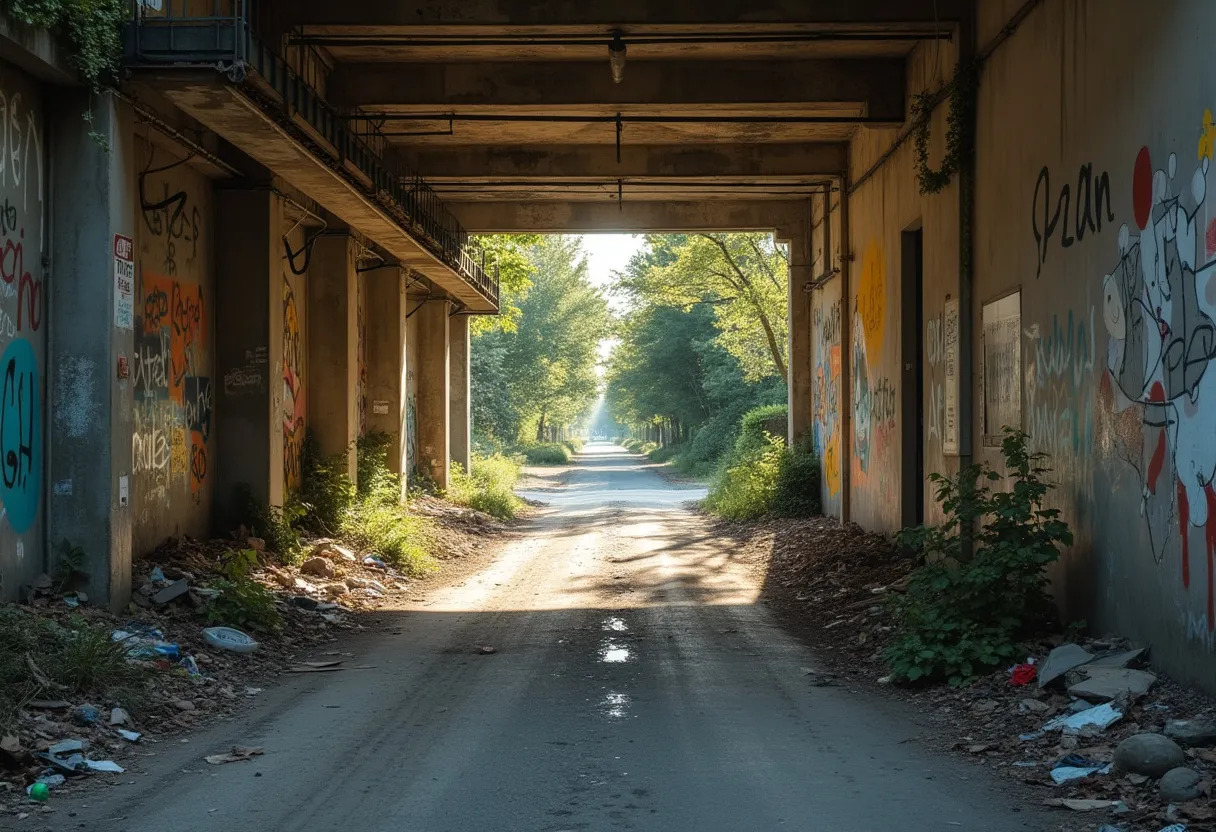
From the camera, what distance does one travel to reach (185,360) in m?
13.5

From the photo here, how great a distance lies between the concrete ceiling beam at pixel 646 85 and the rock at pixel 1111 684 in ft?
31.7

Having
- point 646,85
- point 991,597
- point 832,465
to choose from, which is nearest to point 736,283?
point 832,465

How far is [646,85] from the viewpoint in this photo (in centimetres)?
1591

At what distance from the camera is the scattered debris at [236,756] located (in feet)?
23.0

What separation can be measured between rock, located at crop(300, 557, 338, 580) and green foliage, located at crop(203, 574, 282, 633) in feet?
8.93

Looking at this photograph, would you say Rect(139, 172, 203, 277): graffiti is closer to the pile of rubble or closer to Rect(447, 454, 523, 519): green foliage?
the pile of rubble

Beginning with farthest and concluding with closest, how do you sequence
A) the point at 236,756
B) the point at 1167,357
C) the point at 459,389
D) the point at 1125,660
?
1. the point at 459,389
2. the point at 1125,660
3. the point at 1167,357
4. the point at 236,756

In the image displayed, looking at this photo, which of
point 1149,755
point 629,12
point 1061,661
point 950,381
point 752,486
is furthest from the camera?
point 752,486

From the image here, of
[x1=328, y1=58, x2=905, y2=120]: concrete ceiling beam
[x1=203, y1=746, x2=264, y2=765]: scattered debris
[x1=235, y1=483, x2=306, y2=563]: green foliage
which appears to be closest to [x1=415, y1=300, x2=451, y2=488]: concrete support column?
[x1=328, y1=58, x2=905, y2=120]: concrete ceiling beam

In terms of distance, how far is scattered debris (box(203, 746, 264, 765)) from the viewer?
701 centimetres

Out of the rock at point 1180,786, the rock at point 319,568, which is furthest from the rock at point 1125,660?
the rock at point 319,568

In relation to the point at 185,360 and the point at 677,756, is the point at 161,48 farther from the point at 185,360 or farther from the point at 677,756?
the point at 677,756

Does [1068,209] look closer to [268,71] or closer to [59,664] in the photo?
[268,71]

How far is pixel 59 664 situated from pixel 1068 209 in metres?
7.99
